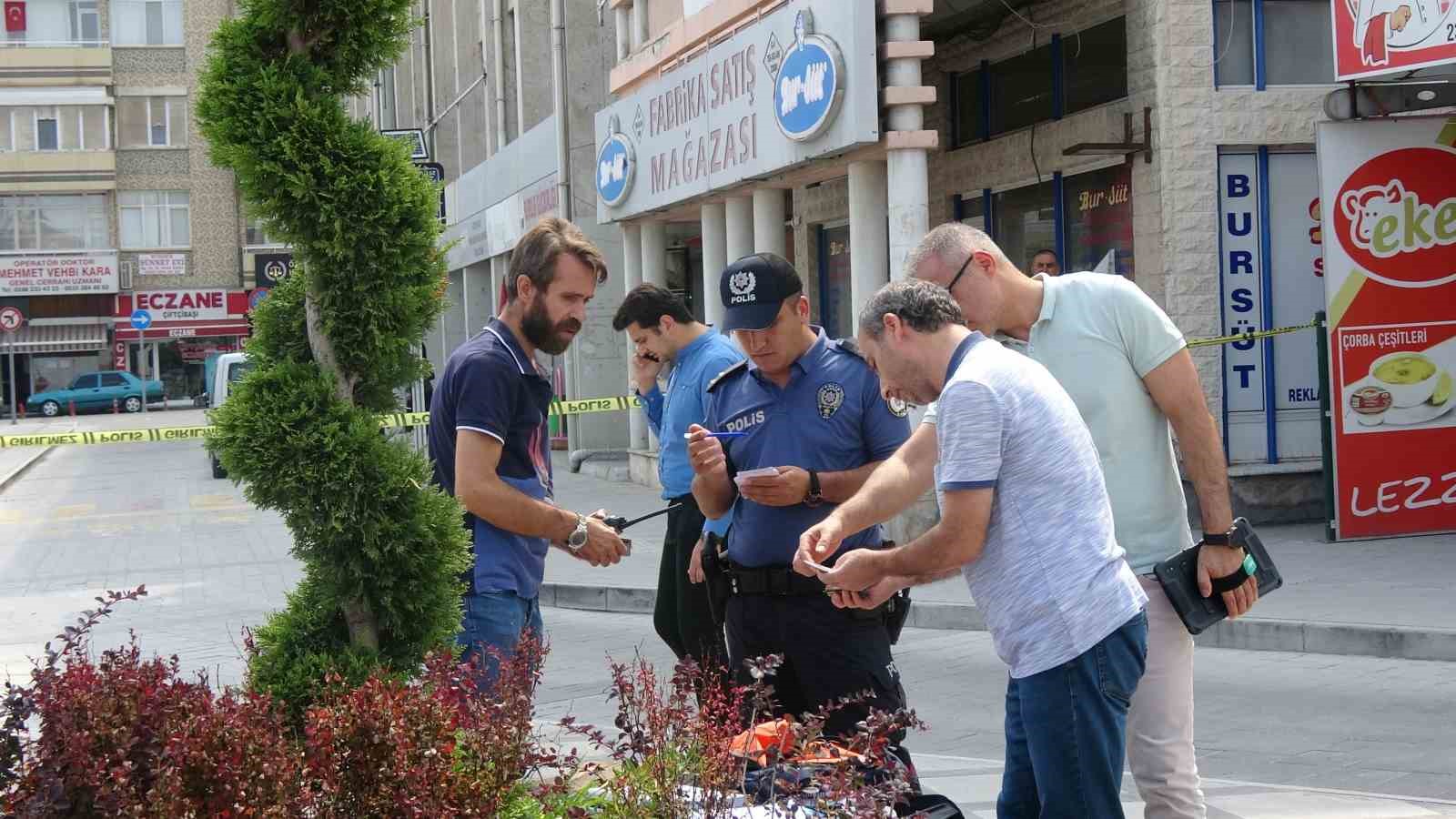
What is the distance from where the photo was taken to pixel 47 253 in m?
60.1

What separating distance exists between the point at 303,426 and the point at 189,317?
201ft

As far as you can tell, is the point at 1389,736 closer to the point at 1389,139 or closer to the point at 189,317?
the point at 1389,139

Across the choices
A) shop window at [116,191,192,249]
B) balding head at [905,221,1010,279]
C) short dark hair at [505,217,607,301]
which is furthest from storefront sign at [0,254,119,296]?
balding head at [905,221,1010,279]

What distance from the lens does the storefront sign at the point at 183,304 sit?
61.6m

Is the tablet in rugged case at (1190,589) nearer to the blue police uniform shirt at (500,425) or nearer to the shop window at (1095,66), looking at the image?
the blue police uniform shirt at (500,425)

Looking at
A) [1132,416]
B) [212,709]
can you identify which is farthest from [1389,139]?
[212,709]

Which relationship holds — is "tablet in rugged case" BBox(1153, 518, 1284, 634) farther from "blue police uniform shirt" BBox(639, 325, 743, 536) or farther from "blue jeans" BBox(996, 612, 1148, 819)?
"blue police uniform shirt" BBox(639, 325, 743, 536)

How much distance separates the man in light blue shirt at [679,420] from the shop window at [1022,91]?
8770 millimetres

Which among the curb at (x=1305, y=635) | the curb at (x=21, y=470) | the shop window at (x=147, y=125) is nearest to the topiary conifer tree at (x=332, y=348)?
the curb at (x=1305, y=635)

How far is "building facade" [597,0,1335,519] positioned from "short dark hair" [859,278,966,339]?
8849mm

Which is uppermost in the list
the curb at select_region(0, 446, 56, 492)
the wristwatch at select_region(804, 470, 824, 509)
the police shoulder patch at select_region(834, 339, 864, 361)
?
the police shoulder patch at select_region(834, 339, 864, 361)

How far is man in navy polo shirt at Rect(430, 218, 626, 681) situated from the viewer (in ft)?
15.1

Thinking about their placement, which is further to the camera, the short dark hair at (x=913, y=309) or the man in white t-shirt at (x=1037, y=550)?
the short dark hair at (x=913, y=309)

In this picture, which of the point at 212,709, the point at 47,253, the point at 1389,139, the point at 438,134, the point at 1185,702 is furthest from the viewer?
the point at 47,253
